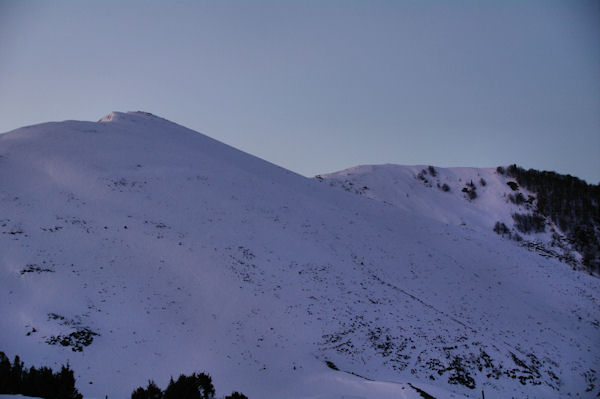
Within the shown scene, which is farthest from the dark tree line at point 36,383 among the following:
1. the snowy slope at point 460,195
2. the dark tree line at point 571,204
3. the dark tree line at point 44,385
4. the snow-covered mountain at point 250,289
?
the dark tree line at point 571,204

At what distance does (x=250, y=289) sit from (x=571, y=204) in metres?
128

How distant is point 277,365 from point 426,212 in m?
95.8

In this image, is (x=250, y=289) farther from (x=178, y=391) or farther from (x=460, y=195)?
(x=460, y=195)

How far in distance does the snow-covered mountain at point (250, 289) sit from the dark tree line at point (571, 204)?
243 feet

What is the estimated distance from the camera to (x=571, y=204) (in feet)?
389

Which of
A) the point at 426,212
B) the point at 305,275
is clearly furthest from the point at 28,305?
the point at 426,212

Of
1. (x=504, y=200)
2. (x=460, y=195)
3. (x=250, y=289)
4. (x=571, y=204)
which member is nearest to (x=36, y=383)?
(x=250, y=289)

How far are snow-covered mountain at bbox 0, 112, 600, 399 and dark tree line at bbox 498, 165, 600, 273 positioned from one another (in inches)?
2915

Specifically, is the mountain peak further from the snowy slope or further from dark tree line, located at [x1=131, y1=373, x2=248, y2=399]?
the snowy slope

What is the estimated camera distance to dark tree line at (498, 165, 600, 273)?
101188 millimetres

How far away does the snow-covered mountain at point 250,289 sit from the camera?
60.6ft

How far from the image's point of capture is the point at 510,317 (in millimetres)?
29828

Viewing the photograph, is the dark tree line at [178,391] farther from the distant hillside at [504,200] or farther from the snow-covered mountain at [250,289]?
the distant hillside at [504,200]

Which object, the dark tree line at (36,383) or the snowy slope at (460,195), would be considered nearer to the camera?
the dark tree line at (36,383)
